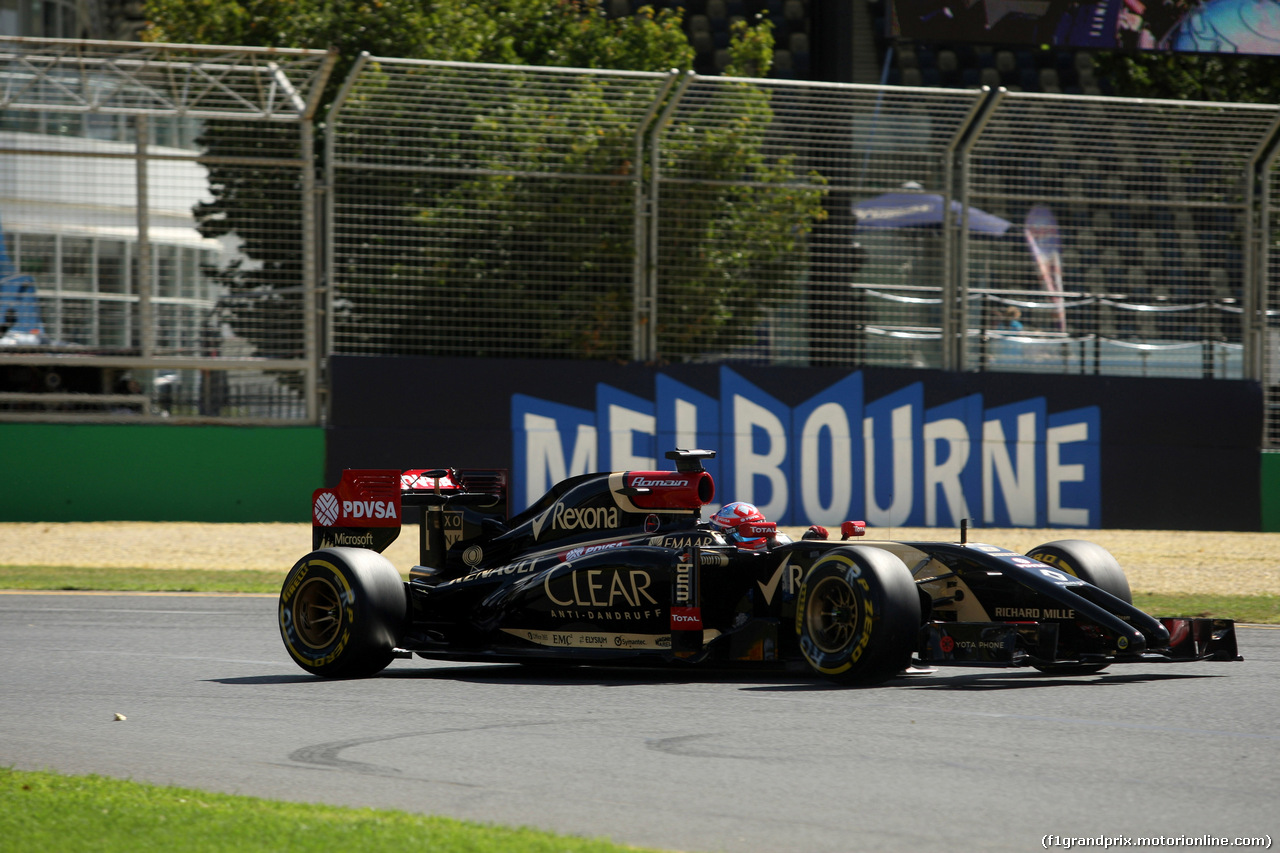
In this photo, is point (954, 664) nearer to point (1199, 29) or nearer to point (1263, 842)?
point (1263, 842)

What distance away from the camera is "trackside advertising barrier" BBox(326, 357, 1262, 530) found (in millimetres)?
19766

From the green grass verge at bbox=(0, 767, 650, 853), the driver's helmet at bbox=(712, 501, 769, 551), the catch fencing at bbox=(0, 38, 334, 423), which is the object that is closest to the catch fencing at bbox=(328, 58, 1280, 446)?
the catch fencing at bbox=(0, 38, 334, 423)

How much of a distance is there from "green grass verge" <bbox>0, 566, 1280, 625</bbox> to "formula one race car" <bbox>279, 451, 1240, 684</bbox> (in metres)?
4.27

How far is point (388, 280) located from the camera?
1941cm

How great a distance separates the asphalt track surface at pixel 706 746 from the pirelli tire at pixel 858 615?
142 mm

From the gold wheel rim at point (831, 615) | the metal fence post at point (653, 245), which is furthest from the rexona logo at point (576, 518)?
the metal fence post at point (653, 245)

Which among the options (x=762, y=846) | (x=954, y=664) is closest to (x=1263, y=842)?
(x=762, y=846)

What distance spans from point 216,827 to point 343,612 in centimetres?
415

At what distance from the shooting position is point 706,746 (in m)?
6.29

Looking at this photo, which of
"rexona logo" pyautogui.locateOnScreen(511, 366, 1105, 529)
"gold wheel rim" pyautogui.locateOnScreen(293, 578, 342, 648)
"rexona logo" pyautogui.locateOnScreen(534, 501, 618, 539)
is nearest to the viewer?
"gold wheel rim" pyautogui.locateOnScreen(293, 578, 342, 648)

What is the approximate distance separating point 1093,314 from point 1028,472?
2.26m

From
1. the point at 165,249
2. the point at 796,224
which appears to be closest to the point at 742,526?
the point at 796,224

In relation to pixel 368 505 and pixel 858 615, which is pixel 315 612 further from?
pixel 858 615

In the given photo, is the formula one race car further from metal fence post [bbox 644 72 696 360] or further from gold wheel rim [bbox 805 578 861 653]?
metal fence post [bbox 644 72 696 360]
